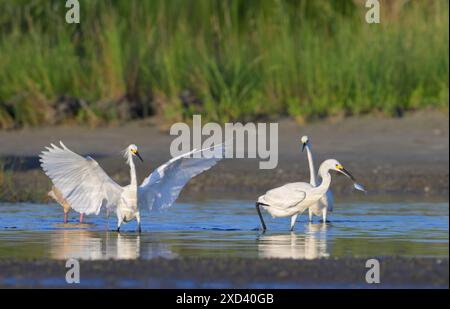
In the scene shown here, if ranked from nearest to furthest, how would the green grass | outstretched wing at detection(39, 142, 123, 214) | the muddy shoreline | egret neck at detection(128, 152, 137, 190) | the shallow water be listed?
the shallow water < outstretched wing at detection(39, 142, 123, 214) < egret neck at detection(128, 152, 137, 190) < the muddy shoreline < the green grass

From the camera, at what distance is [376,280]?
319 inches

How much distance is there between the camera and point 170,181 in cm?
1161

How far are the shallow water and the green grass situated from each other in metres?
3.78

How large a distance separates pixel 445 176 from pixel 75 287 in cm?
777

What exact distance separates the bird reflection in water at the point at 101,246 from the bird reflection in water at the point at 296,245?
0.77 m

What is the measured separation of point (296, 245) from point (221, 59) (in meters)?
7.90

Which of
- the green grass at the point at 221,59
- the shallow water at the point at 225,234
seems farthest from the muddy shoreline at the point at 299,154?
the shallow water at the point at 225,234

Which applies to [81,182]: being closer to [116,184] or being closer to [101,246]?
[116,184]

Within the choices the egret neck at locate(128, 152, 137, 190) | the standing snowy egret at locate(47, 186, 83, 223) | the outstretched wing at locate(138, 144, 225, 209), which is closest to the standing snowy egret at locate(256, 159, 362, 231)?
the outstretched wing at locate(138, 144, 225, 209)

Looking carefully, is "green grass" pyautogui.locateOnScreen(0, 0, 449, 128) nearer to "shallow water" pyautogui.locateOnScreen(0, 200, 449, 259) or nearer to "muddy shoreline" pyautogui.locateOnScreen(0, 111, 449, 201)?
"muddy shoreline" pyautogui.locateOnScreen(0, 111, 449, 201)

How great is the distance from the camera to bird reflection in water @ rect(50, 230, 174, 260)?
9.32m

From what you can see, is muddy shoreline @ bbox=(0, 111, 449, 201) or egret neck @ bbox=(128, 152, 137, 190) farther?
muddy shoreline @ bbox=(0, 111, 449, 201)
